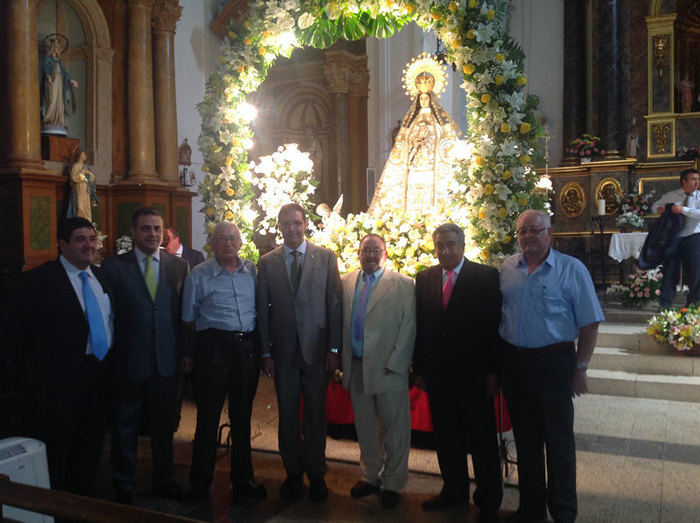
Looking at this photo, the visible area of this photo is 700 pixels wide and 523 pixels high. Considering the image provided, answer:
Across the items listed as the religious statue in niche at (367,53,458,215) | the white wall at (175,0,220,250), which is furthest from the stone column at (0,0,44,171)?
the religious statue in niche at (367,53,458,215)

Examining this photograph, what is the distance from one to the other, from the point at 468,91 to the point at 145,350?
295 centimetres

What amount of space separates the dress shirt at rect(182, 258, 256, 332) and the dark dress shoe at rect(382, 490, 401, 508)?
129 cm

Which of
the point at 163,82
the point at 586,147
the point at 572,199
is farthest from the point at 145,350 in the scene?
the point at 163,82

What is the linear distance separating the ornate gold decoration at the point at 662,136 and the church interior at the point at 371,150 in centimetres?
4

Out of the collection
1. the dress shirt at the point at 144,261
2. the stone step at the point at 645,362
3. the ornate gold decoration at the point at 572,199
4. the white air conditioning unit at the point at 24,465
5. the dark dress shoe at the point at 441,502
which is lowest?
the dark dress shoe at the point at 441,502

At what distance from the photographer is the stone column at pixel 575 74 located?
1190 centimetres

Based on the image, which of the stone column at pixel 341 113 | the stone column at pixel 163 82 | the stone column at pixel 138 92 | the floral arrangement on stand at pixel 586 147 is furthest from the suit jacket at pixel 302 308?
the stone column at pixel 341 113

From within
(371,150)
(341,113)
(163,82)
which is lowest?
(371,150)

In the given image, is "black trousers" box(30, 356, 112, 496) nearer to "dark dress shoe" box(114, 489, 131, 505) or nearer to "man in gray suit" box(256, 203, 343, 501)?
"dark dress shoe" box(114, 489, 131, 505)

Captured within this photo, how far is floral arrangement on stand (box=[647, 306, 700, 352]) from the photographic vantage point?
613cm

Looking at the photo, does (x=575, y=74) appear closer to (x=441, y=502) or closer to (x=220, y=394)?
(x=441, y=502)

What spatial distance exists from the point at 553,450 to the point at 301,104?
1406cm

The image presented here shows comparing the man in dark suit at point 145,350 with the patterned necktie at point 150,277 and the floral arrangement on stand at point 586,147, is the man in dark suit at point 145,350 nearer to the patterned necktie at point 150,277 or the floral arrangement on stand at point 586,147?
the patterned necktie at point 150,277

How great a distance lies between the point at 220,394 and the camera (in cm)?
371
